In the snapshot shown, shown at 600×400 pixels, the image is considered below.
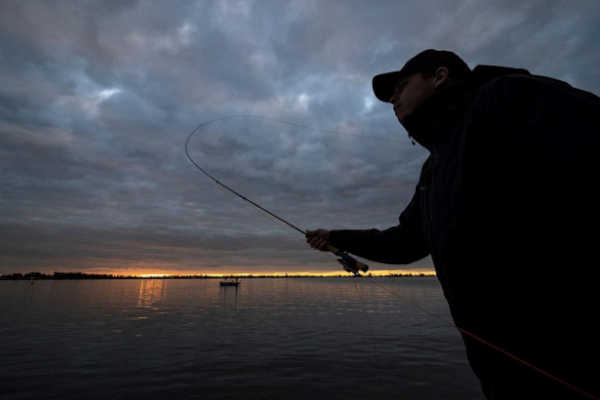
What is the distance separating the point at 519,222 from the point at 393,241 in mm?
1651

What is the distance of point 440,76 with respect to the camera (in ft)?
6.50

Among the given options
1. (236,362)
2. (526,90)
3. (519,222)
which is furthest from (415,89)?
(236,362)

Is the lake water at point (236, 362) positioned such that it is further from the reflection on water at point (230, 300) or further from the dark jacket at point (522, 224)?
the reflection on water at point (230, 300)

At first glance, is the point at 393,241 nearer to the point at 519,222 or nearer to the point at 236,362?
the point at 519,222

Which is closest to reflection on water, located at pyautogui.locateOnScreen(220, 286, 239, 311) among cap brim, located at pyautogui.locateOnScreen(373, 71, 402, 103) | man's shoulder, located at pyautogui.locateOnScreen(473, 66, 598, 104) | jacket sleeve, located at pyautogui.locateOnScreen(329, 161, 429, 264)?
jacket sleeve, located at pyautogui.locateOnScreen(329, 161, 429, 264)

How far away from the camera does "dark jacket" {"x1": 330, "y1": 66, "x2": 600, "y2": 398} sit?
1.07 m

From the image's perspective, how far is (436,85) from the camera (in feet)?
6.44

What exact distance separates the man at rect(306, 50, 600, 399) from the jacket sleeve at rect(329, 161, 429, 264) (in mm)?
797

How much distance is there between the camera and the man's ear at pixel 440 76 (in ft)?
6.36

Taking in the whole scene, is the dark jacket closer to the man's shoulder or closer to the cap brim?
the man's shoulder

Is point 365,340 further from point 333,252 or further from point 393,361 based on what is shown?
point 333,252

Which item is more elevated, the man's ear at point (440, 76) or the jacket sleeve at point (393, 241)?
the man's ear at point (440, 76)

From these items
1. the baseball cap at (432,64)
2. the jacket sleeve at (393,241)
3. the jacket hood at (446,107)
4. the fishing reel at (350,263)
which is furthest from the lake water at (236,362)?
the baseball cap at (432,64)

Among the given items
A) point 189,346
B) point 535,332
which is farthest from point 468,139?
point 189,346
